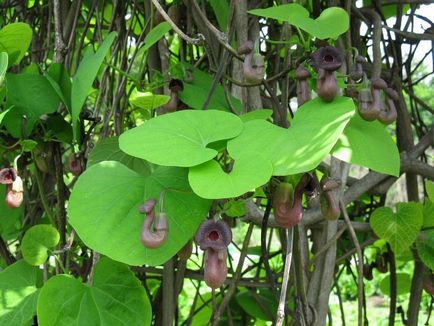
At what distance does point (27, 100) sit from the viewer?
984mm

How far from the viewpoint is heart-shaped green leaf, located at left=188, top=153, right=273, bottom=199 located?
0.62m

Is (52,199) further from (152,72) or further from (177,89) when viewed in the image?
(177,89)

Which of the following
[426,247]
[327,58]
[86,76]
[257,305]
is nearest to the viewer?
[327,58]

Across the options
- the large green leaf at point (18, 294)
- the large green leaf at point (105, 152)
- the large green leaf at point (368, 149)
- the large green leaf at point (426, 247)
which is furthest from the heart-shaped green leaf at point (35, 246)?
the large green leaf at point (426, 247)

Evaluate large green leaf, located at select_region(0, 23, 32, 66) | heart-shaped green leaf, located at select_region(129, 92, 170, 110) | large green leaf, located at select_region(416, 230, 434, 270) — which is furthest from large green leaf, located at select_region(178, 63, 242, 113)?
large green leaf, located at select_region(416, 230, 434, 270)

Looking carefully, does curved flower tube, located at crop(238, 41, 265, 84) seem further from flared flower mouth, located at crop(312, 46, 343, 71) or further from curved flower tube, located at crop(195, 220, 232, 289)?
curved flower tube, located at crop(195, 220, 232, 289)

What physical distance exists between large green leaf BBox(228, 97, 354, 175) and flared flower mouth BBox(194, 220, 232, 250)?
0.25 ft

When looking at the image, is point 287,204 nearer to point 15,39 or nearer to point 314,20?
point 314,20

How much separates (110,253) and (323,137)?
0.87 ft

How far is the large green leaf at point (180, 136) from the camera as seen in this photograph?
660 millimetres

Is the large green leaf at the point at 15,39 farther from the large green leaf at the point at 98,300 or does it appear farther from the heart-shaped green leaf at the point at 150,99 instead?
the large green leaf at the point at 98,300

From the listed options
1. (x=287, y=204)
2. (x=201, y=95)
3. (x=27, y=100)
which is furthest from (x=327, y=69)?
(x=27, y=100)

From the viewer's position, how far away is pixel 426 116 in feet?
35.7

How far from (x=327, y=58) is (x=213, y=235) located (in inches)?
9.8
